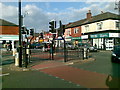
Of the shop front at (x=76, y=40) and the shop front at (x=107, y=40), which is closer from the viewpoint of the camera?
the shop front at (x=107, y=40)

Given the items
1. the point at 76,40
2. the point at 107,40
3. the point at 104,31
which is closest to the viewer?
the point at 107,40

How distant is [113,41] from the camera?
33.6m

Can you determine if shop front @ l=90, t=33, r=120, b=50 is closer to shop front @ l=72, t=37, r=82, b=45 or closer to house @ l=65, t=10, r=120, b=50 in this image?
house @ l=65, t=10, r=120, b=50

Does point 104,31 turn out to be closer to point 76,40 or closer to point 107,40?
point 107,40

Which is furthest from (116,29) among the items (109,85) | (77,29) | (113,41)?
(109,85)

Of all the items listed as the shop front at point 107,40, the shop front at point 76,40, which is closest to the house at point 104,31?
the shop front at point 107,40

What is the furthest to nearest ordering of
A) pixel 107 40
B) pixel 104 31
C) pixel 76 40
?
pixel 76 40, pixel 104 31, pixel 107 40

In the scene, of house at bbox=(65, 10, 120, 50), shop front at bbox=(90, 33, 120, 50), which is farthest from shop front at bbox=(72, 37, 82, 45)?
shop front at bbox=(90, 33, 120, 50)

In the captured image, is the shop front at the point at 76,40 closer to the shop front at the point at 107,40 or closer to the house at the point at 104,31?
the house at the point at 104,31

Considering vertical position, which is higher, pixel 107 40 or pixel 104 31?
pixel 104 31

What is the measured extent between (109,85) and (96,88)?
2.29 feet

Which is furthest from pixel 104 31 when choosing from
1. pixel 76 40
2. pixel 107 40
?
pixel 76 40

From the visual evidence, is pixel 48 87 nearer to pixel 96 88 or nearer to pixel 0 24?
pixel 96 88

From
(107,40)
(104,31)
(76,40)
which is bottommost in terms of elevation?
(107,40)
